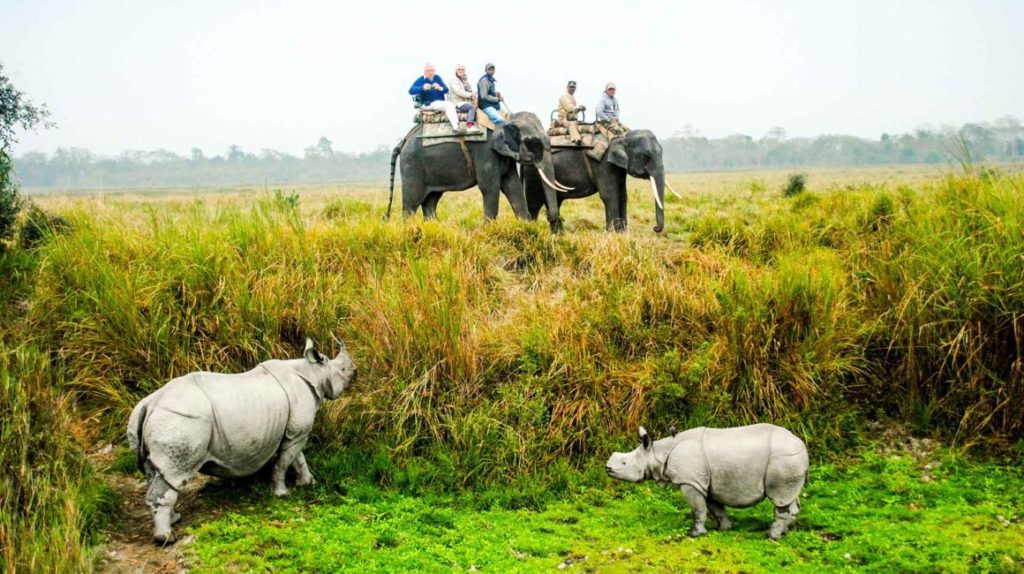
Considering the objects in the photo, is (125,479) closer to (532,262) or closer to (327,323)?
(327,323)

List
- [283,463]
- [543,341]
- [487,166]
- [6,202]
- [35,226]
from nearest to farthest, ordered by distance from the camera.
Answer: [283,463] < [543,341] < [6,202] < [35,226] < [487,166]

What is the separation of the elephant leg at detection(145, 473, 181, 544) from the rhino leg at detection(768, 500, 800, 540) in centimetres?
374

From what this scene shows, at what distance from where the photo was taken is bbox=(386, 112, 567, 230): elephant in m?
12.9

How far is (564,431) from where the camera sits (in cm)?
734

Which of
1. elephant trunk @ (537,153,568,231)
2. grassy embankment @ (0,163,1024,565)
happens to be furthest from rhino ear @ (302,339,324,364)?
elephant trunk @ (537,153,568,231)

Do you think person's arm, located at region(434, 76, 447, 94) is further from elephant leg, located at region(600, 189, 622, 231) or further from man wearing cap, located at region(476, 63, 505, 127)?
elephant leg, located at region(600, 189, 622, 231)

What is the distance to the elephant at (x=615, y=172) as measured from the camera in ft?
44.0

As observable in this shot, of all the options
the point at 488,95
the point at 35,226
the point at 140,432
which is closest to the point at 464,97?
the point at 488,95

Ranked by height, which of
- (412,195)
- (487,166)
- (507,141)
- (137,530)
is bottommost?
(137,530)

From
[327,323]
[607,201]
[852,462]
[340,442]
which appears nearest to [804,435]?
[852,462]

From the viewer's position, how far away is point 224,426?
585cm

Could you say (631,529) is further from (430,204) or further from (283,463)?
(430,204)

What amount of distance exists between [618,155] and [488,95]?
6.80 feet

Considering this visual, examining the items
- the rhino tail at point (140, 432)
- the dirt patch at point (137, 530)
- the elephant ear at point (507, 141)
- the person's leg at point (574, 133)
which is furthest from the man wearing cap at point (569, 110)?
the rhino tail at point (140, 432)
